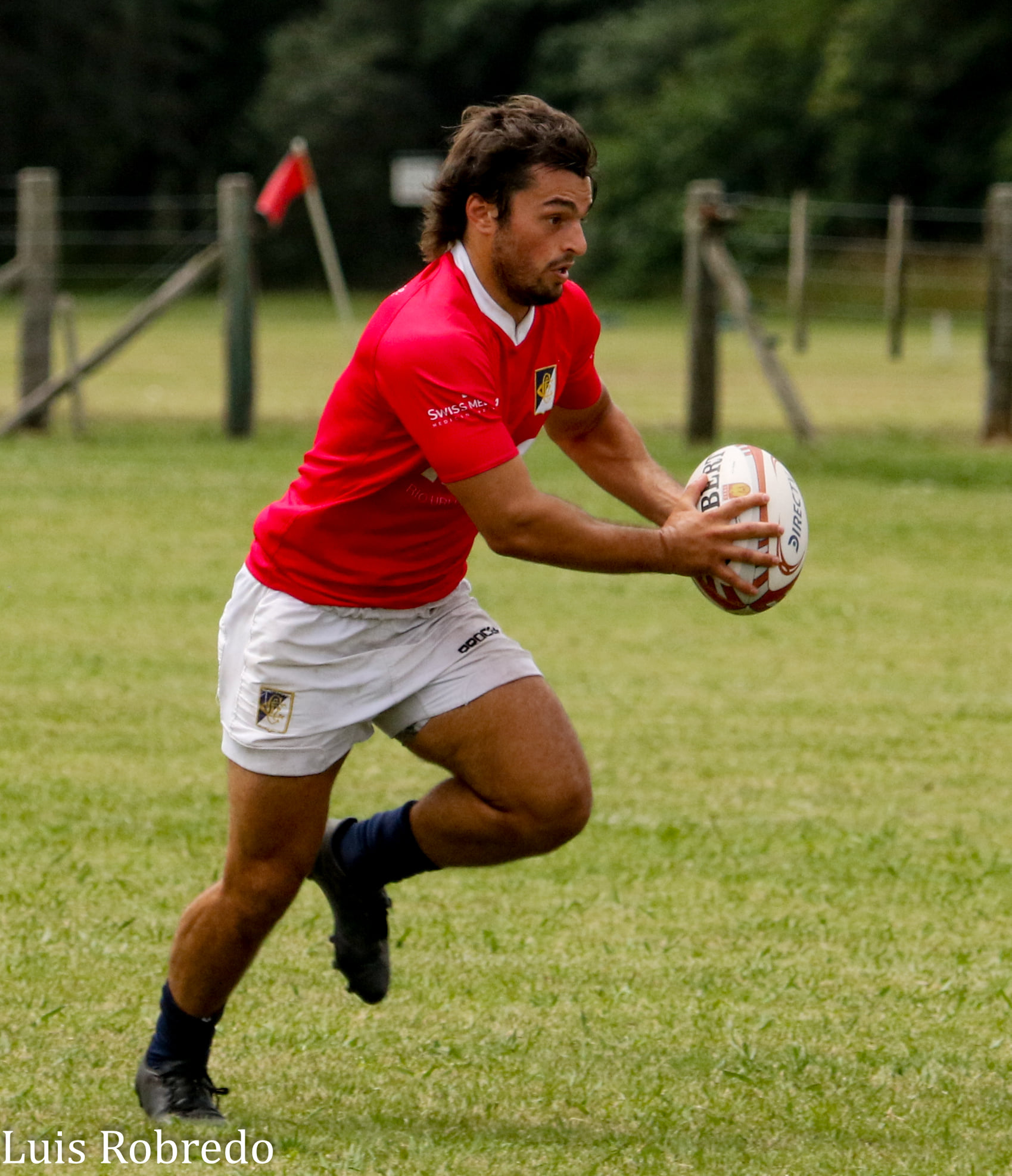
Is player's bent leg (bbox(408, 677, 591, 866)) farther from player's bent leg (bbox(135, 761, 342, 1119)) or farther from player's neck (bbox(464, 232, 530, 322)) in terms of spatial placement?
player's neck (bbox(464, 232, 530, 322))

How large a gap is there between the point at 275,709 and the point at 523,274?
108cm

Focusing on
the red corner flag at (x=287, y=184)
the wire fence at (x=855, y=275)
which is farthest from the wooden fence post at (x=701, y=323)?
the wire fence at (x=855, y=275)

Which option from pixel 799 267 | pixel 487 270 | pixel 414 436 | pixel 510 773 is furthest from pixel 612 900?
pixel 799 267

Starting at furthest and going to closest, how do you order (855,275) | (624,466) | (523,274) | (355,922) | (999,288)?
(855,275)
(999,288)
(624,466)
(355,922)
(523,274)

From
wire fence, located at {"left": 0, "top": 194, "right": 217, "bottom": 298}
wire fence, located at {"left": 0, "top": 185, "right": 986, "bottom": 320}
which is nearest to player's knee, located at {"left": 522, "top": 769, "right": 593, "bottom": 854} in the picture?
wire fence, located at {"left": 0, "top": 185, "right": 986, "bottom": 320}

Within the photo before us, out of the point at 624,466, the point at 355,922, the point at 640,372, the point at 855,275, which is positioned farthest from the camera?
the point at 855,275

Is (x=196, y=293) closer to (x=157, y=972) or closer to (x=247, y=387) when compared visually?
(x=247, y=387)

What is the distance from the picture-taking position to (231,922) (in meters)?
4.38

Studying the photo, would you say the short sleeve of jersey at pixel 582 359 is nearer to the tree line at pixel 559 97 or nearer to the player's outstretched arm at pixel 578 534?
the player's outstretched arm at pixel 578 534

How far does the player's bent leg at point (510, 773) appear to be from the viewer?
14.3ft

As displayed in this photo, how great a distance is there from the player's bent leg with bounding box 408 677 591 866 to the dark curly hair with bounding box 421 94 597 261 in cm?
105

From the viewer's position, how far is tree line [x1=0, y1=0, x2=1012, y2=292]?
51906mm

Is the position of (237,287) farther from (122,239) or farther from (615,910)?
(122,239)

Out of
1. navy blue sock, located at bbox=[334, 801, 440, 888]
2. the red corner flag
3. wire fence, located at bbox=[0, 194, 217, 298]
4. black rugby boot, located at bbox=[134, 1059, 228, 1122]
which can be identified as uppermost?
the red corner flag
